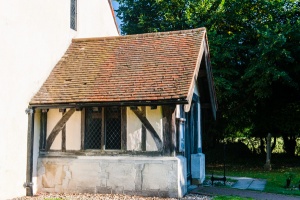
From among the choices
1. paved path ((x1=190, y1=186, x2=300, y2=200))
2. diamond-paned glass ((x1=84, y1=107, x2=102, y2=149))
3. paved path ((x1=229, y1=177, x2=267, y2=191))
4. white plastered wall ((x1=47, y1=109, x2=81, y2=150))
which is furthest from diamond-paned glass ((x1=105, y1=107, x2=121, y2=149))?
paved path ((x1=229, y1=177, x2=267, y2=191))

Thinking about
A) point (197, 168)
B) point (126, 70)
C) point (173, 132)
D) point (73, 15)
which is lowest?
point (197, 168)

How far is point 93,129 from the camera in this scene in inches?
407

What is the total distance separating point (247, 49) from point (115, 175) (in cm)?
1339

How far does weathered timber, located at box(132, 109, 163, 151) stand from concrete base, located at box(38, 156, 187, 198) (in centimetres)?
41

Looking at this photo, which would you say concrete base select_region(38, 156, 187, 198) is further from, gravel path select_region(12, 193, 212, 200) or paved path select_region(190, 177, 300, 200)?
paved path select_region(190, 177, 300, 200)

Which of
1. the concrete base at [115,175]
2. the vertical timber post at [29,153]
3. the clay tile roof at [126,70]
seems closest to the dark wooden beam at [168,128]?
the concrete base at [115,175]

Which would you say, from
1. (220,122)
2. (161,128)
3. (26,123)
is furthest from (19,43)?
(220,122)

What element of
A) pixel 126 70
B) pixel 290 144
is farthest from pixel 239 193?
pixel 290 144

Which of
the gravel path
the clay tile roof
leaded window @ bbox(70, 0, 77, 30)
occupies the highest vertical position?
leaded window @ bbox(70, 0, 77, 30)

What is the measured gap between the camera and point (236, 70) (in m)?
19.9

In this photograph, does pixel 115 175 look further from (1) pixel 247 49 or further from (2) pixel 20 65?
(1) pixel 247 49

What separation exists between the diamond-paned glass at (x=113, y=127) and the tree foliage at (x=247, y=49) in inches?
351

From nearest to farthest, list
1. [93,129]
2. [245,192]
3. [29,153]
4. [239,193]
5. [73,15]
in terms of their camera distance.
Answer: [29,153]
[239,193]
[93,129]
[245,192]
[73,15]

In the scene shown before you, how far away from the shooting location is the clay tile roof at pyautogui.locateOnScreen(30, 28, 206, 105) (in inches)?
380
